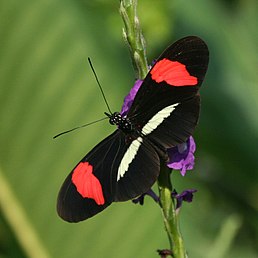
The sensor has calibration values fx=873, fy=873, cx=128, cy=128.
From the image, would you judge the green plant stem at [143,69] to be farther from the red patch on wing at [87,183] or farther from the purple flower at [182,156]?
the red patch on wing at [87,183]

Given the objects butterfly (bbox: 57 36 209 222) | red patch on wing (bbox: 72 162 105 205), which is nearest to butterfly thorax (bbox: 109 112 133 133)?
butterfly (bbox: 57 36 209 222)

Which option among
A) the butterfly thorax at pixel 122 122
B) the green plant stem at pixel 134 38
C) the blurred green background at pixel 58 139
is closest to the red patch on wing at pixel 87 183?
the butterfly thorax at pixel 122 122

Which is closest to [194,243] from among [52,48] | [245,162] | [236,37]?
[245,162]

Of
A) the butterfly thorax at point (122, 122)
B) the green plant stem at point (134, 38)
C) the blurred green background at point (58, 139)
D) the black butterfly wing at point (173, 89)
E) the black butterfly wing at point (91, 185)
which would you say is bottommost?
the blurred green background at point (58, 139)

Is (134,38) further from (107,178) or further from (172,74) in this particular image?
(107,178)

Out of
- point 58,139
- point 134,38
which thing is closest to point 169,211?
point 134,38

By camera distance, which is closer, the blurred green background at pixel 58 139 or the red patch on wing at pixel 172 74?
the red patch on wing at pixel 172 74
